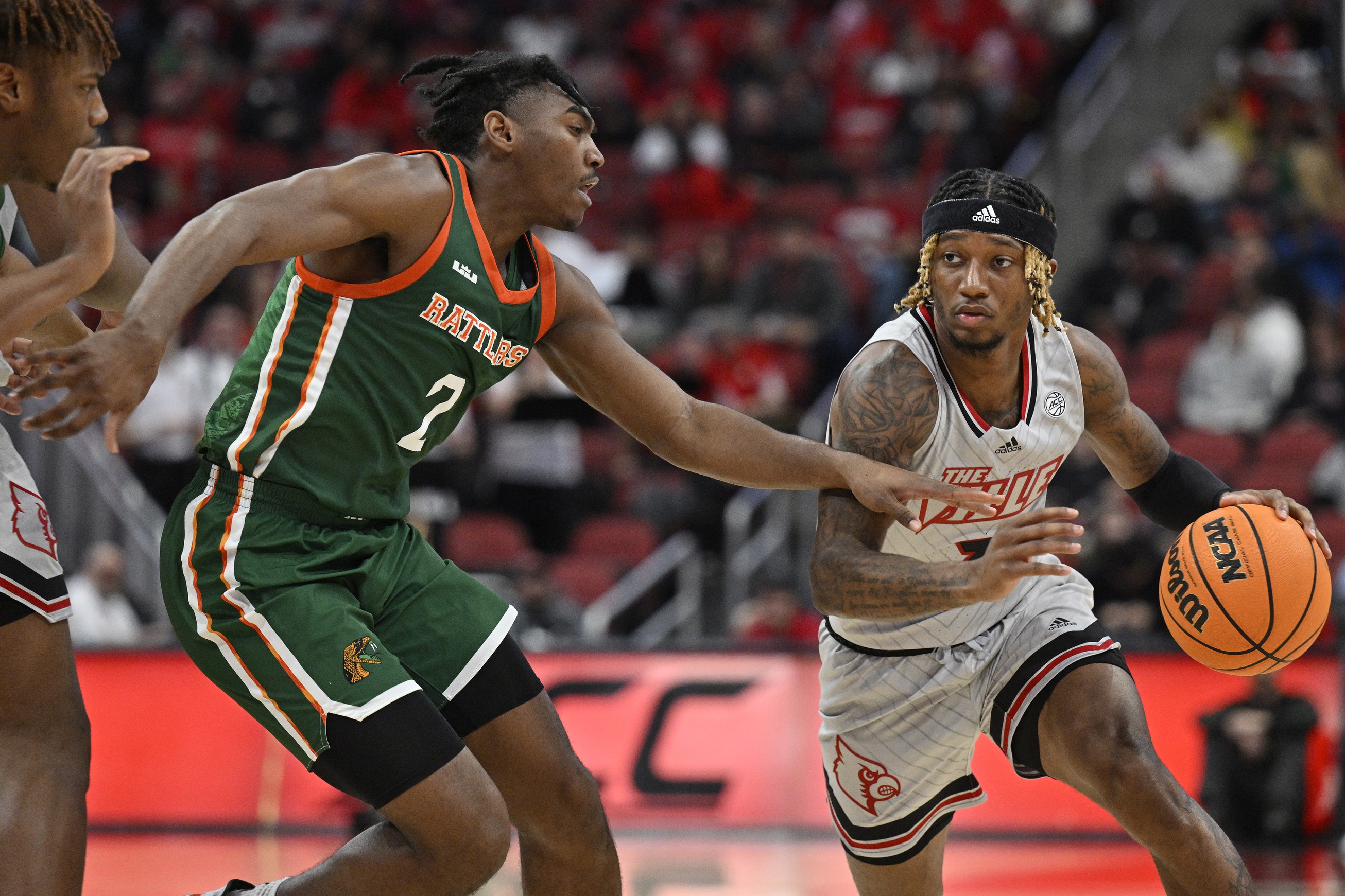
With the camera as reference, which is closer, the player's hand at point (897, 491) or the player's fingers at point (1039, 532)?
the player's fingers at point (1039, 532)

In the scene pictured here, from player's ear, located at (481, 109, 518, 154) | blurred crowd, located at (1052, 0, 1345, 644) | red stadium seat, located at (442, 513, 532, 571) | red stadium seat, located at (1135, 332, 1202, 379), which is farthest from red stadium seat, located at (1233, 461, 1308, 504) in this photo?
player's ear, located at (481, 109, 518, 154)

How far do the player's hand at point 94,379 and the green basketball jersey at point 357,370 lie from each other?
66 centimetres

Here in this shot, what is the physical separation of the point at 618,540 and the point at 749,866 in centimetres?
341

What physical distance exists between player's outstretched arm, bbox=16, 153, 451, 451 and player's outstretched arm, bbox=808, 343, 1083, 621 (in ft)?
4.30

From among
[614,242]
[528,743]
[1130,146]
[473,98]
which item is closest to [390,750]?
[528,743]

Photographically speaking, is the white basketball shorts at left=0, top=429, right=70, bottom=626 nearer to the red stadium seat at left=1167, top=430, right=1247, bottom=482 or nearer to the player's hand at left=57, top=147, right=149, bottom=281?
the player's hand at left=57, top=147, right=149, bottom=281

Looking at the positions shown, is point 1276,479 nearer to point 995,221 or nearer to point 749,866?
point 749,866

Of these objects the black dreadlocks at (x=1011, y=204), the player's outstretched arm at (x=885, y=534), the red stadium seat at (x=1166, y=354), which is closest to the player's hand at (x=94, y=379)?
the player's outstretched arm at (x=885, y=534)

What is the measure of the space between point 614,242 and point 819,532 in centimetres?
987

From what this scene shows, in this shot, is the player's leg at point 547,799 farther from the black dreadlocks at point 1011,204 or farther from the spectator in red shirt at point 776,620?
the spectator in red shirt at point 776,620

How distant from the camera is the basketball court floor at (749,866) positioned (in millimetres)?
7137

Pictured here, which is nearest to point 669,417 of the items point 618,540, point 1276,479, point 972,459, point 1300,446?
point 972,459

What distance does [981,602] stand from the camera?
161 inches

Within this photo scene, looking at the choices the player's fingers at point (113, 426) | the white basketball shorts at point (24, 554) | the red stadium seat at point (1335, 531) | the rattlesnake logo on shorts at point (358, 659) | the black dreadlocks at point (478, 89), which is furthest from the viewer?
the red stadium seat at point (1335, 531)
